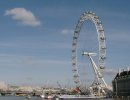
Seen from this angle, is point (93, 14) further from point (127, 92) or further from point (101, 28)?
point (127, 92)

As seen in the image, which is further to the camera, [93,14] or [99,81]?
[99,81]

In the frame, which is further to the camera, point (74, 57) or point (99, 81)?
point (99, 81)

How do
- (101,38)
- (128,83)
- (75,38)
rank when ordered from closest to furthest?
(101,38), (75,38), (128,83)

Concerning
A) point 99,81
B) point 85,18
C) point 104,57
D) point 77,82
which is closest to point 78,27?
point 85,18

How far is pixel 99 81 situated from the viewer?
19912cm

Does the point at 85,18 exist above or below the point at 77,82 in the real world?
above

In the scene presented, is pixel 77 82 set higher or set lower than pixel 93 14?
lower

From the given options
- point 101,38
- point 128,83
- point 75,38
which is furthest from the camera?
point 128,83

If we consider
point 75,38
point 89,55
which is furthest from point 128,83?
point 75,38

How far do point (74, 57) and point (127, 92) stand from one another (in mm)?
31379

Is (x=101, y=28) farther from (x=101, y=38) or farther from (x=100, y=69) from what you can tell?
(x=100, y=69)

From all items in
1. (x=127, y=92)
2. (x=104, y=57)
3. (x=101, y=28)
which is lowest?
(x=127, y=92)

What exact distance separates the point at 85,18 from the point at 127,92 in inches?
1843

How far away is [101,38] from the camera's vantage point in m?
162
